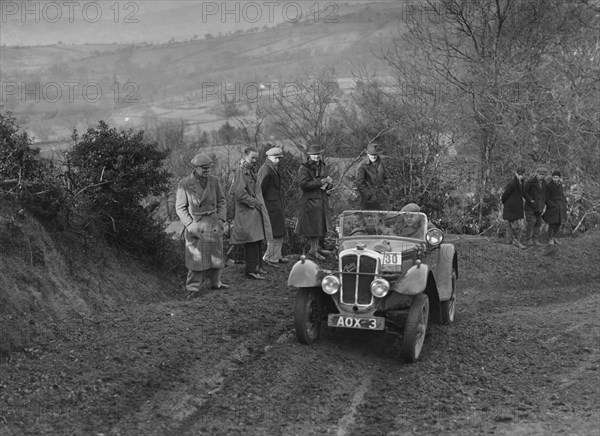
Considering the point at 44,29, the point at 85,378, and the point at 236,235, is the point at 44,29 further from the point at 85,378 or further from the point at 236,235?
the point at 85,378

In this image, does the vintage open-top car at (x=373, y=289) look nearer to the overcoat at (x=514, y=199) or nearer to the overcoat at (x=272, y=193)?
the overcoat at (x=272, y=193)

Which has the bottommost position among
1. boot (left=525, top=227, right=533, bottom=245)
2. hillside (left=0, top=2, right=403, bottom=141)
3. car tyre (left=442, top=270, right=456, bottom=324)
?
boot (left=525, top=227, right=533, bottom=245)

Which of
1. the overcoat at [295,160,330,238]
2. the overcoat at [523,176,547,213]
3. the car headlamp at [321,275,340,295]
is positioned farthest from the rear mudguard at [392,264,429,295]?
the overcoat at [523,176,547,213]

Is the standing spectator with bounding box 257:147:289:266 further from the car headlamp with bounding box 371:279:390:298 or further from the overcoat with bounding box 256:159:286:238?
the car headlamp with bounding box 371:279:390:298

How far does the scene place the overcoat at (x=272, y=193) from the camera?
12406 mm

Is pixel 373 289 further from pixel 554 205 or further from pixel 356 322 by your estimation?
pixel 554 205

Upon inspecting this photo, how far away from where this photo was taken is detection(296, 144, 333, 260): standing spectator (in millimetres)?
12836

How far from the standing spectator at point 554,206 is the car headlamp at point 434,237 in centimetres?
826

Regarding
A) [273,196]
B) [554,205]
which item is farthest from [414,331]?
[554,205]

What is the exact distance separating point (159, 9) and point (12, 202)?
3238 inches

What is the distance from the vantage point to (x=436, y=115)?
21.2 meters

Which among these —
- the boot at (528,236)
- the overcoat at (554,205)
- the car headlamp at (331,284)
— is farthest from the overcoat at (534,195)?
the car headlamp at (331,284)

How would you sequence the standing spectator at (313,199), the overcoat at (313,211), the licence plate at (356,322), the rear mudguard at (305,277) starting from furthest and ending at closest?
the overcoat at (313,211)
the standing spectator at (313,199)
the rear mudguard at (305,277)
the licence plate at (356,322)

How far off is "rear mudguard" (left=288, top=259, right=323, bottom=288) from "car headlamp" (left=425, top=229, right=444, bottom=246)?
176 centimetres
